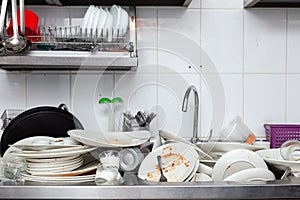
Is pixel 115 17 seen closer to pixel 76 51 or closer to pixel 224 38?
pixel 76 51

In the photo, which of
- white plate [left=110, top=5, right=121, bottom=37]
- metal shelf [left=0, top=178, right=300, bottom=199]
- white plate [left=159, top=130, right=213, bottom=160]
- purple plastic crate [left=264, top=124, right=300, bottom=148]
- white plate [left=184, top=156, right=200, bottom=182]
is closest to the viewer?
metal shelf [left=0, top=178, right=300, bottom=199]

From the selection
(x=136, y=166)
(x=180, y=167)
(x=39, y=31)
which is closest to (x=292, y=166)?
(x=180, y=167)

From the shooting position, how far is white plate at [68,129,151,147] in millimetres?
1214

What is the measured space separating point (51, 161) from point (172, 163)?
0.35 meters

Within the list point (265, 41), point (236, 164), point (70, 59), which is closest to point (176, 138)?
point (236, 164)

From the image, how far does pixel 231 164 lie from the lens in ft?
3.91

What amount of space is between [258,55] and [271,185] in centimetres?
82

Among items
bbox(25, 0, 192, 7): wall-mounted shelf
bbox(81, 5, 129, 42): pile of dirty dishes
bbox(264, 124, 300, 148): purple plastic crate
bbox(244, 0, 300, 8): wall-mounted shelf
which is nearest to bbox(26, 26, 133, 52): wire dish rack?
bbox(81, 5, 129, 42): pile of dirty dishes

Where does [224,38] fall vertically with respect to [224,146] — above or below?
above

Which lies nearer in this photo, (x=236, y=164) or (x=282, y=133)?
(x=236, y=164)

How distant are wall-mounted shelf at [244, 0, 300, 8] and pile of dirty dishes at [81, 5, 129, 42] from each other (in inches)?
20.1

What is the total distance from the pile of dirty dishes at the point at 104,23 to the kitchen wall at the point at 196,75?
0.57 feet

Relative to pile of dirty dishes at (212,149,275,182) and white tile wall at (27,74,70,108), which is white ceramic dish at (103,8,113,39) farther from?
pile of dirty dishes at (212,149,275,182)

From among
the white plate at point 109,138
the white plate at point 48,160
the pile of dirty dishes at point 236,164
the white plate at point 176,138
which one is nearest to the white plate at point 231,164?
the pile of dirty dishes at point 236,164
